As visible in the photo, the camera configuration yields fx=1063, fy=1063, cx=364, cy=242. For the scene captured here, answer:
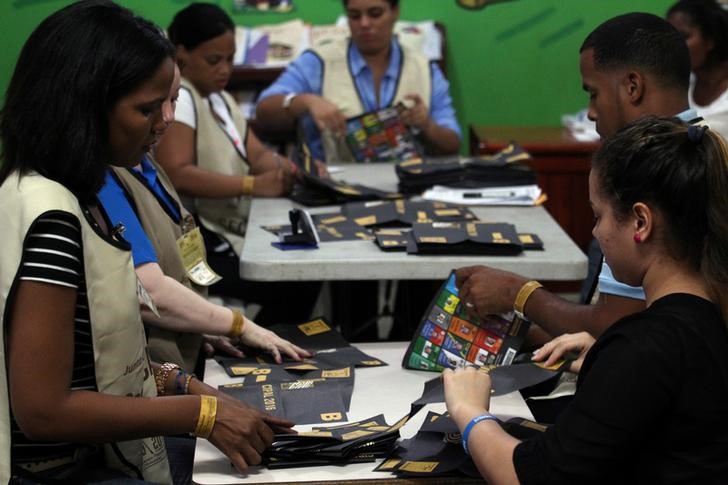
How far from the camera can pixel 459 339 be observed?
7.62 feet

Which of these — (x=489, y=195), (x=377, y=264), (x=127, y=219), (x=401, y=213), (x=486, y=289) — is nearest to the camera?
(x=127, y=219)

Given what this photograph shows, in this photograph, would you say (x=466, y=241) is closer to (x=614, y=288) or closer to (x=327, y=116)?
(x=614, y=288)

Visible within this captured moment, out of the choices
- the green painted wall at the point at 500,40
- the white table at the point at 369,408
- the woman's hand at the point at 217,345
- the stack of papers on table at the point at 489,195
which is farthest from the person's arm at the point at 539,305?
the green painted wall at the point at 500,40

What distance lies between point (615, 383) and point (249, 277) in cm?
143

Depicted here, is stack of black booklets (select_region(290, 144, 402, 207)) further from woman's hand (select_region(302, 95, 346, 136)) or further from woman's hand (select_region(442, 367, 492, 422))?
woman's hand (select_region(442, 367, 492, 422))

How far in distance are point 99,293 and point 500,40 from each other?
448 centimetres

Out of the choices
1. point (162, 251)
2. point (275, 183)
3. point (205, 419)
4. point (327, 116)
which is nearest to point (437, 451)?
point (205, 419)

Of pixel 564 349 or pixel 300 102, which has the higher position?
pixel 564 349

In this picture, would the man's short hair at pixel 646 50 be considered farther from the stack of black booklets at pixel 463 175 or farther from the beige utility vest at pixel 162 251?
the stack of black booklets at pixel 463 175

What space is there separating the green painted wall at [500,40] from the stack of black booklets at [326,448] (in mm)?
4200

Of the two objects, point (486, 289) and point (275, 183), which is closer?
point (486, 289)

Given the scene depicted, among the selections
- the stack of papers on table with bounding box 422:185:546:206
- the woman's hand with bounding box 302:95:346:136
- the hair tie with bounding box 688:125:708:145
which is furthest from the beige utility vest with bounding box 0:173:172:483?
the woman's hand with bounding box 302:95:346:136

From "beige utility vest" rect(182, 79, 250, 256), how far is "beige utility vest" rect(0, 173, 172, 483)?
1.83 m

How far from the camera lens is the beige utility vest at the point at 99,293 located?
165cm
